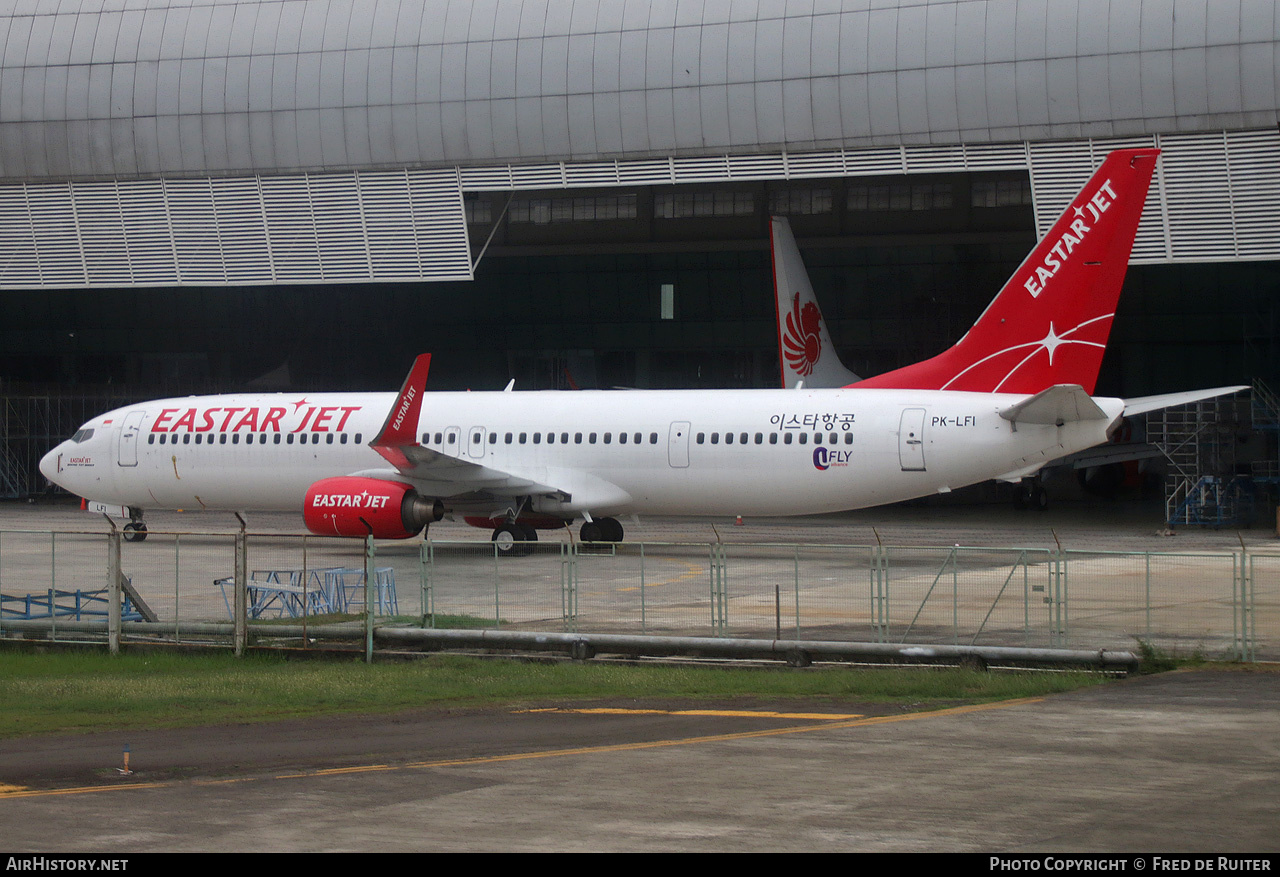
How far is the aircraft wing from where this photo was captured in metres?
28.8

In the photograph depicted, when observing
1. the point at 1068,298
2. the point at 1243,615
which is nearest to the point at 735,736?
the point at 1243,615

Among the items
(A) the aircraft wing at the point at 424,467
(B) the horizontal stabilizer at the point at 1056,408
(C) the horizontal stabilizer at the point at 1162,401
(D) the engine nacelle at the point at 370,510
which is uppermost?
(C) the horizontal stabilizer at the point at 1162,401

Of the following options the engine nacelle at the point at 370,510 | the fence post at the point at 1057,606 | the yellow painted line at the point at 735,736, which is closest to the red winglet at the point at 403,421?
the engine nacelle at the point at 370,510

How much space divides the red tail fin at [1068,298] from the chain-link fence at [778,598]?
9340 mm

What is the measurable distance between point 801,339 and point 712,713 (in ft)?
97.2

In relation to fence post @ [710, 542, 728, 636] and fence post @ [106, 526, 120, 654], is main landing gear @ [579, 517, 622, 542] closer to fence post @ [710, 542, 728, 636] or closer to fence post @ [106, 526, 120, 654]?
fence post @ [710, 542, 728, 636]

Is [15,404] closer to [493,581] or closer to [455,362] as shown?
[455,362]

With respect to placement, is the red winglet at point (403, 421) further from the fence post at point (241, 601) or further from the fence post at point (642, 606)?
the fence post at point (642, 606)

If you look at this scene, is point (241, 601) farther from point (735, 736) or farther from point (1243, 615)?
point (1243, 615)

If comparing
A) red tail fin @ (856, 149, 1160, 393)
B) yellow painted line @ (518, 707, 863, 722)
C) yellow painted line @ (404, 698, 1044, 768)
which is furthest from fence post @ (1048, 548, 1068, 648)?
red tail fin @ (856, 149, 1160, 393)

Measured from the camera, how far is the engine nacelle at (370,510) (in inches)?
1114

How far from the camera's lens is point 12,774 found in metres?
11.0

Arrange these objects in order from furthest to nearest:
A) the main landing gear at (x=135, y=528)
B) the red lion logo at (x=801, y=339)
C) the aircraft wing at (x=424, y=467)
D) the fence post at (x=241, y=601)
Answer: the red lion logo at (x=801, y=339)
the main landing gear at (x=135, y=528)
the aircraft wing at (x=424, y=467)
the fence post at (x=241, y=601)

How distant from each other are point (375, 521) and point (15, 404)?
30.6 m
